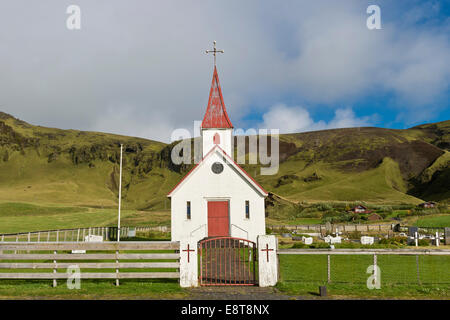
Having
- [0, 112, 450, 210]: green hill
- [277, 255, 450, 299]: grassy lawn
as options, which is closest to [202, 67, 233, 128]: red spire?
[277, 255, 450, 299]: grassy lawn

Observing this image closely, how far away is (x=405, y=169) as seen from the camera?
159m

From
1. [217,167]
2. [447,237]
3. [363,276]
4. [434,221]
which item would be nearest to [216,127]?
[217,167]

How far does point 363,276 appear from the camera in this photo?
1415 centimetres

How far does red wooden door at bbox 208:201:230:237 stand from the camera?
83.5 feet

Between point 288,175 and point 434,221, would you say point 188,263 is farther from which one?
point 288,175

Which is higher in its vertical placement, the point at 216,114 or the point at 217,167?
the point at 216,114

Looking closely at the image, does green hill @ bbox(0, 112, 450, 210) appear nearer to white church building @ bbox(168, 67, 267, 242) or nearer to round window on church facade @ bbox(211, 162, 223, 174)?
white church building @ bbox(168, 67, 267, 242)

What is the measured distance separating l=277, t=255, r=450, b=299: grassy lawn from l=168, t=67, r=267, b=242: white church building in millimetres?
5624

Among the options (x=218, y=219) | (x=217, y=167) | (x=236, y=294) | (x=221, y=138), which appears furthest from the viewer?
(x=221, y=138)

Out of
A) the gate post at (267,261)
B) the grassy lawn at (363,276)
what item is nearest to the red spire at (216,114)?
the grassy lawn at (363,276)

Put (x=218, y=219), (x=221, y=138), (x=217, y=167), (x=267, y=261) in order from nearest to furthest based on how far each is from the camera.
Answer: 1. (x=267, y=261)
2. (x=218, y=219)
3. (x=217, y=167)
4. (x=221, y=138)

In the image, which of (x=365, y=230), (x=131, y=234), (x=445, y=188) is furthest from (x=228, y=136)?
(x=445, y=188)

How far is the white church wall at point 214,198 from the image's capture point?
83.3ft

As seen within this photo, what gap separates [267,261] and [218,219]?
14485 mm
